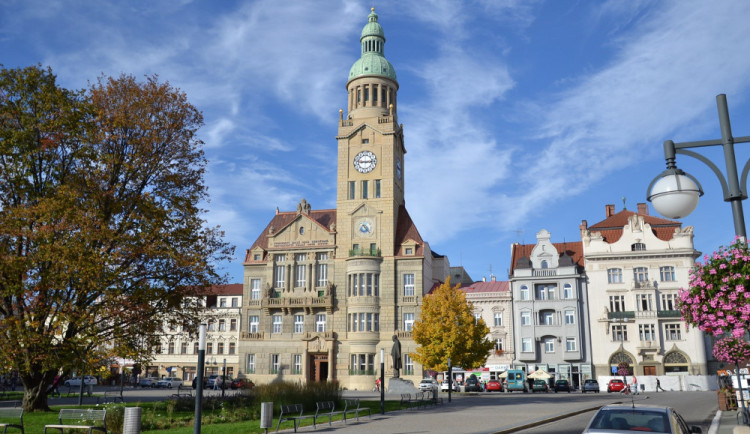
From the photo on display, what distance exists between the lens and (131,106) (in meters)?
28.7

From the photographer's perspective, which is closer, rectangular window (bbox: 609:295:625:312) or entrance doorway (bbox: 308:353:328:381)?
rectangular window (bbox: 609:295:625:312)

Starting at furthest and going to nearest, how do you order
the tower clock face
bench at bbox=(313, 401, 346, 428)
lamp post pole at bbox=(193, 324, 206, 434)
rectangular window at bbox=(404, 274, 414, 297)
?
the tower clock face
rectangular window at bbox=(404, 274, 414, 297)
bench at bbox=(313, 401, 346, 428)
lamp post pole at bbox=(193, 324, 206, 434)

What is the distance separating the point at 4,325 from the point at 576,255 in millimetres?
54630

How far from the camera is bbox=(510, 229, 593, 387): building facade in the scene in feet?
201

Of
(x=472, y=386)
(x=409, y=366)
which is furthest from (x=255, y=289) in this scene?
(x=472, y=386)

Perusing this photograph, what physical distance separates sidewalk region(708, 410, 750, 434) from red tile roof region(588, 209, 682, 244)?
3776 centimetres

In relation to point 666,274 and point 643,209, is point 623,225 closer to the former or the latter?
point 643,209

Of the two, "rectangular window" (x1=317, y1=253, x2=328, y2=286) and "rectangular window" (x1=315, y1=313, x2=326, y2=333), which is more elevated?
"rectangular window" (x1=317, y1=253, x2=328, y2=286)

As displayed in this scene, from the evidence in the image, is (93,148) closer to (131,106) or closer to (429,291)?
(131,106)

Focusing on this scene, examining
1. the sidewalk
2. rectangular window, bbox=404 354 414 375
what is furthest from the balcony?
the sidewalk

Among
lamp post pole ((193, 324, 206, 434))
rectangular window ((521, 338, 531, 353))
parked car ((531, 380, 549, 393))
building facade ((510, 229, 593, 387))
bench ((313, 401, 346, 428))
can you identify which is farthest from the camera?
rectangular window ((521, 338, 531, 353))

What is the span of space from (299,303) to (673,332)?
3605cm

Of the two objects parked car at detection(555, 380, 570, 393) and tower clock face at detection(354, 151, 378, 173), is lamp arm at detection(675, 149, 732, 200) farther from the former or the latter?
tower clock face at detection(354, 151, 378, 173)

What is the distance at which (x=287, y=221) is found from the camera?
68938mm
